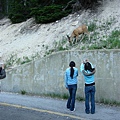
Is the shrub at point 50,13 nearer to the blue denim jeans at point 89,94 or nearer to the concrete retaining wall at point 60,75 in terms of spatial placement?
the concrete retaining wall at point 60,75

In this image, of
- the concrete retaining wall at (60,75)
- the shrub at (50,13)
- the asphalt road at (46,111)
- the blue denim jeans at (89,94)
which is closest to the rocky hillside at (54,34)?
the shrub at (50,13)

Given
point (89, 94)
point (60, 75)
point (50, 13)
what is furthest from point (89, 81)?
point (50, 13)

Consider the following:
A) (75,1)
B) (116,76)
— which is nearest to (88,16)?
(75,1)

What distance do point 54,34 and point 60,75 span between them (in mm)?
5977

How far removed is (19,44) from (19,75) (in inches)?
213

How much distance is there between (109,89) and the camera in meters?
12.0

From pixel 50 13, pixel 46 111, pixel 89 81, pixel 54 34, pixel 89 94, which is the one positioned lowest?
pixel 46 111

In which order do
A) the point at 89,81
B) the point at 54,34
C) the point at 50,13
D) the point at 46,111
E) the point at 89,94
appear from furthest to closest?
1. the point at 50,13
2. the point at 54,34
3. the point at 46,111
4. the point at 89,94
5. the point at 89,81

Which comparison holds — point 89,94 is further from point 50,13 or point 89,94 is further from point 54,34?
point 50,13

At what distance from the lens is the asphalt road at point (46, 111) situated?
984 cm

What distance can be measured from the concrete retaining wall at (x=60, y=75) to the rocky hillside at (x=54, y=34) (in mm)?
1977

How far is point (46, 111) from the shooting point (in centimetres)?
1085

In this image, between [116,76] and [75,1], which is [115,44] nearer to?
[116,76]

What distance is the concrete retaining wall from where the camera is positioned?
12.0 meters
